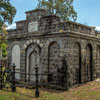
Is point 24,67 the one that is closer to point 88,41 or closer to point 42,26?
point 42,26

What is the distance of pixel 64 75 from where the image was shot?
959 centimetres

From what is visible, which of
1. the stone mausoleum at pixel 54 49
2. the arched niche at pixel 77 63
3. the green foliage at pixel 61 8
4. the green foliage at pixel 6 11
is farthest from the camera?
the green foliage at pixel 61 8

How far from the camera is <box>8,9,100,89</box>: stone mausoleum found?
383 inches

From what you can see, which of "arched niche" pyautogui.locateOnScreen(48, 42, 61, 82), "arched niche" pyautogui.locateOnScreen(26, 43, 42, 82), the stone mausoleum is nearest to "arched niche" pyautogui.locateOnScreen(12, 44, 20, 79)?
the stone mausoleum

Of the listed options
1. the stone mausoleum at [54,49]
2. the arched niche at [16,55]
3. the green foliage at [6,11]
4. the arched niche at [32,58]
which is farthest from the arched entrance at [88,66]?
the green foliage at [6,11]

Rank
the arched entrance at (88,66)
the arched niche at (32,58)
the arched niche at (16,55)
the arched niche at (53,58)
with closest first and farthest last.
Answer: the arched niche at (53,58), the arched niche at (32,58), the arched entrance at (88,66), the arched niche at (16,55)

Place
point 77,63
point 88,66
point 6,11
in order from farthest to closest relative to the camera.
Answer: point 6,11, point 88,66, point 77,63

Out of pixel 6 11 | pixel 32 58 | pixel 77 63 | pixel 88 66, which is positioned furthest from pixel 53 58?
pixel 6 11

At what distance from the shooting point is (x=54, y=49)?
10.3 m

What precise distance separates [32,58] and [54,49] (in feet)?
6.65

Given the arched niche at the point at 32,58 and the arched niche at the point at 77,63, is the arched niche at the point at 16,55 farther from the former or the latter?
the arched niche at the point at 77,63

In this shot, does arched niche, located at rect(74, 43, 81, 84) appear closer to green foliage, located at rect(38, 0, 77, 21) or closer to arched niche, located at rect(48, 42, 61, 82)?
arched niche, located at rect(48, 42, 61, 82)

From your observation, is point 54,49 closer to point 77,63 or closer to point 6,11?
point 77,63

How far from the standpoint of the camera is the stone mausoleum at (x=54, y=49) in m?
9.74
